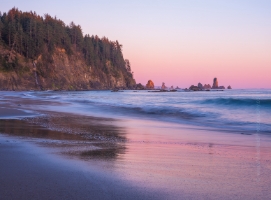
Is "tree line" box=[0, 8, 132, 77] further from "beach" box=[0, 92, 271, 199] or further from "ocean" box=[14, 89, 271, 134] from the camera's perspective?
"beach" box=[0, 92, 271, 199]

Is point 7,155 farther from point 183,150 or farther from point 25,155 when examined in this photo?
point 183,150

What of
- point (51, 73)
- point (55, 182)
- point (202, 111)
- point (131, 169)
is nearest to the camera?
point (55, 182)

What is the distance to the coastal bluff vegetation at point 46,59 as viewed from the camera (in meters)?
56.9

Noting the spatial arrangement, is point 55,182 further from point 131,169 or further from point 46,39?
point 46,39

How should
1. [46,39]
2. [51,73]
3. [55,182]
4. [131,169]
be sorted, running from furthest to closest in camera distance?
[46,39], [51,73], [131,169], [55,182]

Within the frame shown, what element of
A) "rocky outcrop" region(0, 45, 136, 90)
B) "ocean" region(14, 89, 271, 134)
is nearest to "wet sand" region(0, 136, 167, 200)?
"ocean" region(14, 89, 271, 134)

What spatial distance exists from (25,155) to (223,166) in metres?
3.09

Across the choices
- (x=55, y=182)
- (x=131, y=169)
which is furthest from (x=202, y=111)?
(x=55, y=182)

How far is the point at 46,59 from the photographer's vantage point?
63.8m

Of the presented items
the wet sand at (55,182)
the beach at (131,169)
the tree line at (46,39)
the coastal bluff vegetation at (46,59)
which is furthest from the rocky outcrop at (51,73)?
the wet sand at (55,182)

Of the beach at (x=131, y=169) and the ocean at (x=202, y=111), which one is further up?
the beach at (x=131, y=169)

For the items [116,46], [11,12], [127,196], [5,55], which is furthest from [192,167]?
[116,46]

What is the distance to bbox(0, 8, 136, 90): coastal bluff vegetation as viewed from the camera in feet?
187

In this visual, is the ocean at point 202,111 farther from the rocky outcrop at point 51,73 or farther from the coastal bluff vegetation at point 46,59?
the coastal bluff vegetation at point 46,59
